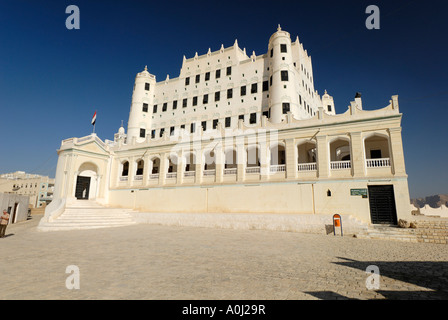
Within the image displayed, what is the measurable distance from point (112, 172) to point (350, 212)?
26501 millimetres

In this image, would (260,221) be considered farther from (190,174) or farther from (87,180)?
(87,180)

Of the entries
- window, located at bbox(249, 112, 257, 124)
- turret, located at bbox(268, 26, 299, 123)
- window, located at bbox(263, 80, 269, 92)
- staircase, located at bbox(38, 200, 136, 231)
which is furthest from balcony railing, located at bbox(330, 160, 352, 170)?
staircase, located at bbox(38, 200, 136, 231)

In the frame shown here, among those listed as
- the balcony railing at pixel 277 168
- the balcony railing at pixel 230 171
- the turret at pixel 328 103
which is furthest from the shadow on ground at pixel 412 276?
the turret at pixel 328 103

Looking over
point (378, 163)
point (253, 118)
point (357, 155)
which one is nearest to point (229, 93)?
point (253, 118)

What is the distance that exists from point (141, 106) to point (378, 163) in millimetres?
32464

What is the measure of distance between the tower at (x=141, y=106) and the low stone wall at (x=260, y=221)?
16.4 meters

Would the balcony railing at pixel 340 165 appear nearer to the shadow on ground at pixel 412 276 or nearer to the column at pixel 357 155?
the column at pixel 357 155

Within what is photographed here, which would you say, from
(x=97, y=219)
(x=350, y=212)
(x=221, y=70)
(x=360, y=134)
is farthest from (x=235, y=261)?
(x=221, y=70)

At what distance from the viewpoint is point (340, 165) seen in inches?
752

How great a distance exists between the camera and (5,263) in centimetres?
768

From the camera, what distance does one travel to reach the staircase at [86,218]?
59.4 feet

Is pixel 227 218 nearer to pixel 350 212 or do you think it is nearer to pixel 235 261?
pixel 350 212

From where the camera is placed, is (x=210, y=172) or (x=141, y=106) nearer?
(x=210, y=172)

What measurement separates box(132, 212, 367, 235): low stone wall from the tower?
53.9 ft
